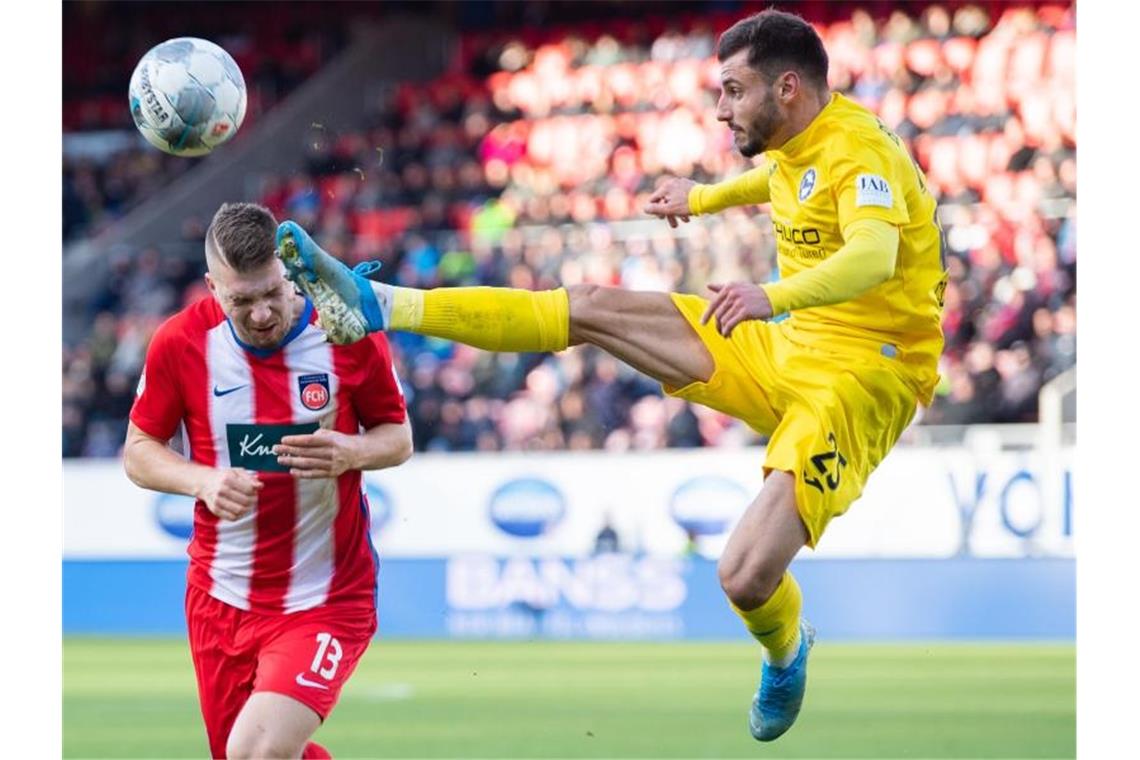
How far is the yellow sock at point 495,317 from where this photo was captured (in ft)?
21.5

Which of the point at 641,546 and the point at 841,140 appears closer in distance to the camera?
the point at 841,140

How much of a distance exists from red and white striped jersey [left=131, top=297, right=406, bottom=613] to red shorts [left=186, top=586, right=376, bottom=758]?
55 mm

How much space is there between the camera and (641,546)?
15.0m

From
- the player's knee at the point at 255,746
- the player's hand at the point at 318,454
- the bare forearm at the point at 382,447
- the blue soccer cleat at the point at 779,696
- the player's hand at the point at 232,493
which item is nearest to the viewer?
the player's knee at the point at 255,746

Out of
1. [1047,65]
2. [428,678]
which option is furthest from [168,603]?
[1047,65]

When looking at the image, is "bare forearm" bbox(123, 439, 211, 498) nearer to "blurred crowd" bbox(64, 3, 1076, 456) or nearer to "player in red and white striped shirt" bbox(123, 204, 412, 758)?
"player in red and white striped shirt" bbox(123, 204, 412, 758)

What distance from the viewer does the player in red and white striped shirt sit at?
604 cm

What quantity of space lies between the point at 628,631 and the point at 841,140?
29.8ft

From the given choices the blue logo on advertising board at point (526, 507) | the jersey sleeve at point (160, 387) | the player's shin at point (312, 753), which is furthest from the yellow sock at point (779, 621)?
the blue logo on advertising board at point (526, 507)

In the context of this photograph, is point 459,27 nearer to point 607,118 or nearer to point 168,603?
point 607,118

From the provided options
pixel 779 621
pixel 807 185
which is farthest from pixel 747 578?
pixel 807 185

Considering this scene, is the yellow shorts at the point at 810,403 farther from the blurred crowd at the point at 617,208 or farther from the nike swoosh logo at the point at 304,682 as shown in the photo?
the blurred crowd at the point at 617,208

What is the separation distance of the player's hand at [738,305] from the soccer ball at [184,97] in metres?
1.99

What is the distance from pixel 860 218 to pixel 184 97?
244cm
